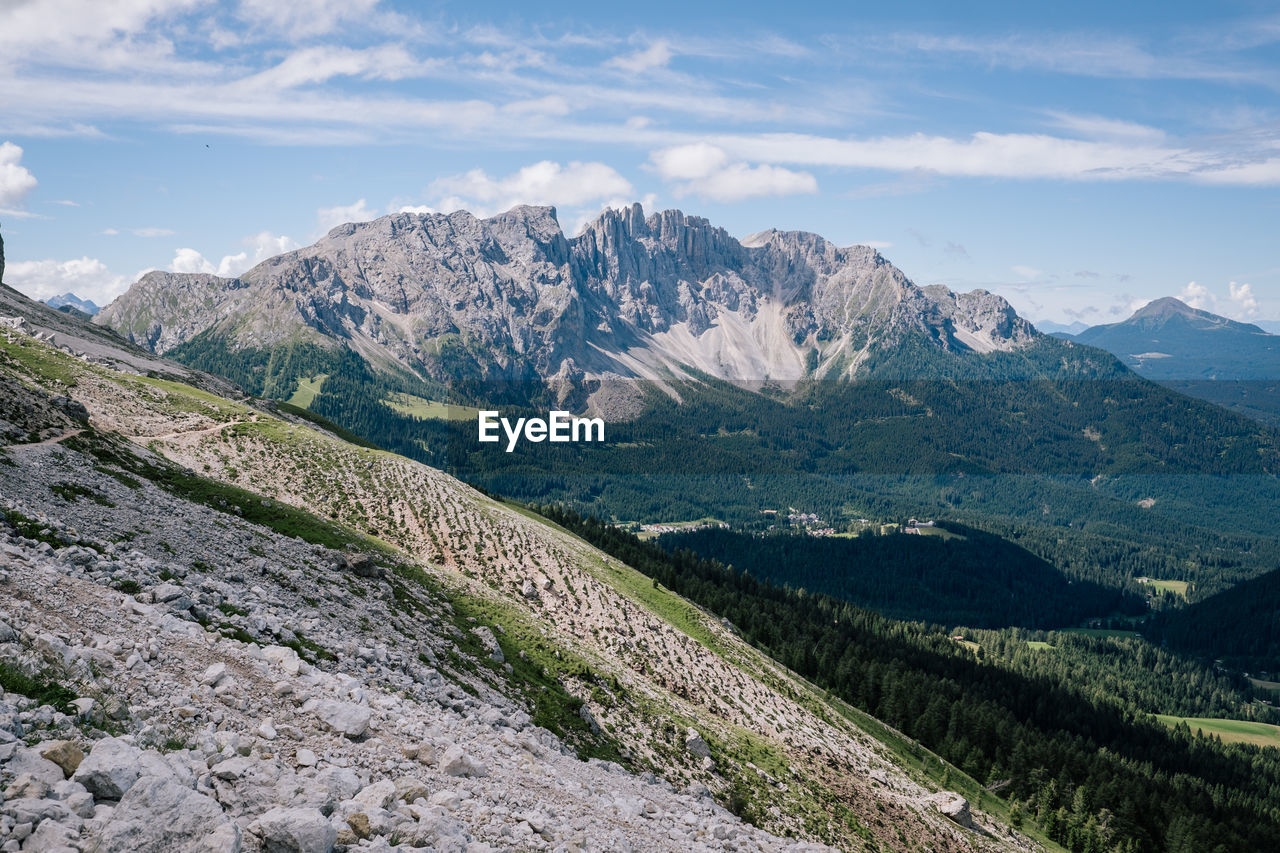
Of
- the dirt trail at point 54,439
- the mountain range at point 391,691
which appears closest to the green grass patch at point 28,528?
the mountain range at point 391,691

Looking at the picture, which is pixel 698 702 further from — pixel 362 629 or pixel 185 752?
pixel 185 752

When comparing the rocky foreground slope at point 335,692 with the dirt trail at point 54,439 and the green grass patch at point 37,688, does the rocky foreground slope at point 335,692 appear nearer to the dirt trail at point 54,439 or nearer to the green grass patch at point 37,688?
the green grass patch at point 37,688

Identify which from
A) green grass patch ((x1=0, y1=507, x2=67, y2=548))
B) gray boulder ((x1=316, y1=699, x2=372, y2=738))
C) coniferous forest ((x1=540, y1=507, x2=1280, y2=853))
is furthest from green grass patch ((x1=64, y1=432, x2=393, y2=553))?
coniferous forest ((x1=540, y1=507, x2=1280, y2=853))

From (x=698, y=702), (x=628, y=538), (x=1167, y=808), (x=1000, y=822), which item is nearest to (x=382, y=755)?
(x=698, y=702)

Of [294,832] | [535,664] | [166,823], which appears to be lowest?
[535,664]

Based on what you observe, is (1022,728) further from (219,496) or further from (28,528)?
(28,528)

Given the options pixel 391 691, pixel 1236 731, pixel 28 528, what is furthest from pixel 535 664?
pixel 1236 731

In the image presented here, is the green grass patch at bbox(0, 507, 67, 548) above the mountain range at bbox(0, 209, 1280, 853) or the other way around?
above

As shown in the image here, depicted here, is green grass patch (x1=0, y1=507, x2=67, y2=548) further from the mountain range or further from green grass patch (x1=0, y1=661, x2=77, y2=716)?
green grass patch (x1=0, y1=661, x2=77, y2=716)

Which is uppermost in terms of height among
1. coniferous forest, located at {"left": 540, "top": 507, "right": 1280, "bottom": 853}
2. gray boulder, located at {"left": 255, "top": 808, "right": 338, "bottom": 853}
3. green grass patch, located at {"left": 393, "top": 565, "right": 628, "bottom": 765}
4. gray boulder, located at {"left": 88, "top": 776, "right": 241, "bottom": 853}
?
gray boulder, located at {"left": 88, "top": 776, "right": 241, "bottom": 853}
